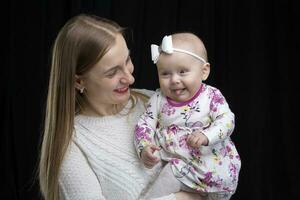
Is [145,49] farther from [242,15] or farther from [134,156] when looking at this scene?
[134,156]

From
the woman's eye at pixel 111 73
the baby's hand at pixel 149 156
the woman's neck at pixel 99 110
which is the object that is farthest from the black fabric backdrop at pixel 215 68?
the baby's hand at pixel 149 156

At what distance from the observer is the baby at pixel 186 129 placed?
1.79m

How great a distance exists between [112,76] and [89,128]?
216 mm

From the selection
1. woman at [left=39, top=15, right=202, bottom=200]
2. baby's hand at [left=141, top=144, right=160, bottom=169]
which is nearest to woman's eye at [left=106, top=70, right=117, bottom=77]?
woman at [left=39, top=15, right=202, bottom=200]

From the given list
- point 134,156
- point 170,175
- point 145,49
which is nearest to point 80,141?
point 134,156

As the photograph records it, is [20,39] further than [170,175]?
Yes

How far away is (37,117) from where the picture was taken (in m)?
3.24

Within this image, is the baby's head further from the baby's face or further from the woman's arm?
the woman's arm

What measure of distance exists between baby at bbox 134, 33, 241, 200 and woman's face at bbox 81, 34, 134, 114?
0.12 meters

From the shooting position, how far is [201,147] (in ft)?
5.80

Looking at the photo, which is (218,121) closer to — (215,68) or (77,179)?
(77,179)

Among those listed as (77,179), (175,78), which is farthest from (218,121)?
(77,179)

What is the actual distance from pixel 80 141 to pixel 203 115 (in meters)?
0.46

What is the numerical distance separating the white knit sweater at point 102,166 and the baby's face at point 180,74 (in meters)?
0.25
